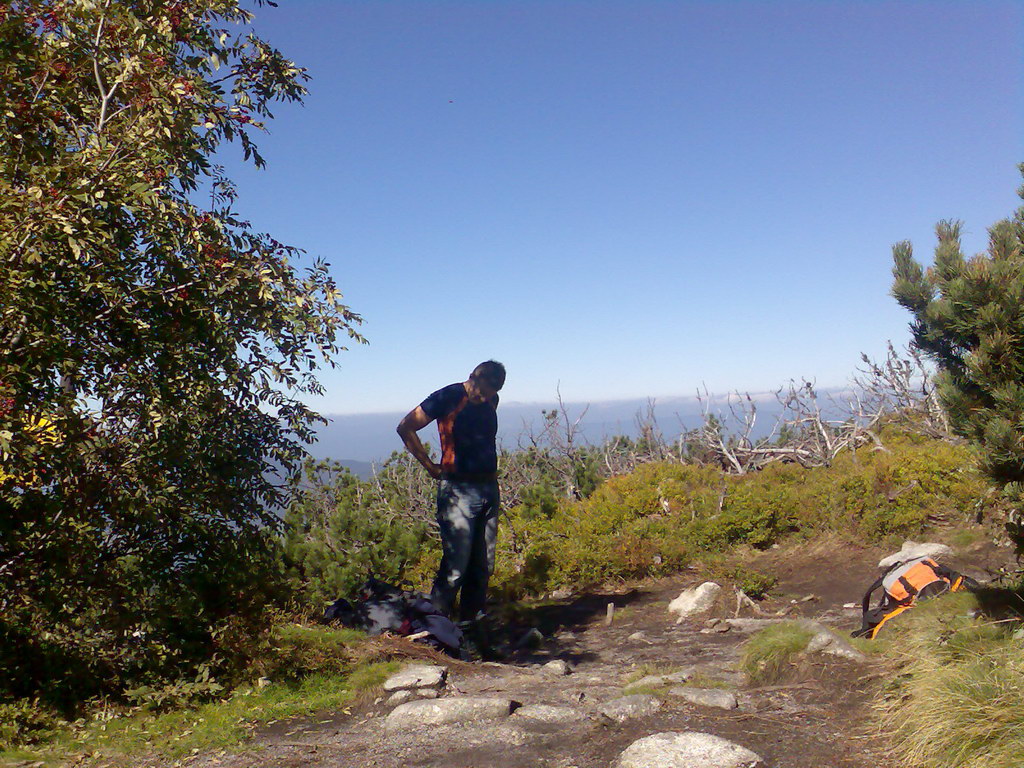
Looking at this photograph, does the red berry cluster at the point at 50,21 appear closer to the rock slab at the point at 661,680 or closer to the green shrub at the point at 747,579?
the rock slab at the point at 661,680

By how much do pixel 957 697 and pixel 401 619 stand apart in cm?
406

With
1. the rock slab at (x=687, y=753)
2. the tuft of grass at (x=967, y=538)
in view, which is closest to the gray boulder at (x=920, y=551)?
the tuft of grass at (x=967, y=538)

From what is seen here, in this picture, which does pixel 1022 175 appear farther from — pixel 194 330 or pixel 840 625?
pixel 194 330

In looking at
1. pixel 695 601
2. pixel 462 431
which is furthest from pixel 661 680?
pixel 695 601

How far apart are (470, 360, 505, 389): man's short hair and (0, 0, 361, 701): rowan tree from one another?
5.79ft

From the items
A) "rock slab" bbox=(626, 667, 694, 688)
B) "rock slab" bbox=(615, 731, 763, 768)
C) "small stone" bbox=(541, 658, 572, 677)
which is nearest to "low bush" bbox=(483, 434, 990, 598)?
"small stone" bbox=(541, 658, 572, 677)

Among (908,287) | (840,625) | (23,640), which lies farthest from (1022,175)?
(23,640)

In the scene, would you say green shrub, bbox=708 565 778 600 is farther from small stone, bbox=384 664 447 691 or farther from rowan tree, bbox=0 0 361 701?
rowan tree, bbox=0 0 361 701

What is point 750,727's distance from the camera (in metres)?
4.16

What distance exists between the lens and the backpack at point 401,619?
6320 millimetres

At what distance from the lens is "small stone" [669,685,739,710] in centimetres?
447

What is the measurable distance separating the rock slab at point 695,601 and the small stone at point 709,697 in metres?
3.78

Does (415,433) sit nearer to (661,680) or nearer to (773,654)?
(661,680)

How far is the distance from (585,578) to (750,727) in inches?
242
